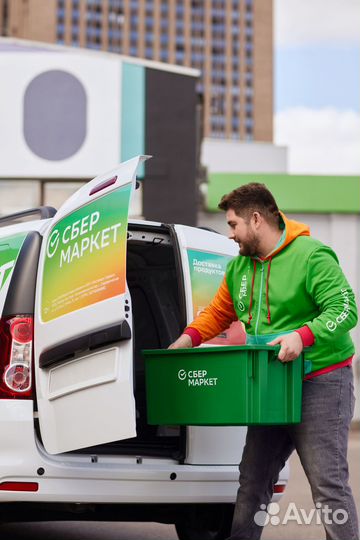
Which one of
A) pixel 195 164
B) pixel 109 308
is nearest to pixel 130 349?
pixel 109 308

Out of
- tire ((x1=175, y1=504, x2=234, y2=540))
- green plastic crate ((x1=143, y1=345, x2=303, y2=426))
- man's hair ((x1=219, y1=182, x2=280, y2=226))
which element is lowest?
tire ((x1=175, y1=504, x2=234, y2=540))

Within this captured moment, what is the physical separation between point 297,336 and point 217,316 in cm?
80

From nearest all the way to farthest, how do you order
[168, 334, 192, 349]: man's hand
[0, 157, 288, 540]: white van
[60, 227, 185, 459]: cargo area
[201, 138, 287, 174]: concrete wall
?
1. [0, 157, 288, 540]: white van
2. [168, 334, 192, 349]: man's hand
3. [60, 227, 185, 459]: cargo area
4. [201, 138, 287, 174]: concrete wall

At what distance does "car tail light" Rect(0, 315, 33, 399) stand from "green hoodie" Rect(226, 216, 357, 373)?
1.03 meters

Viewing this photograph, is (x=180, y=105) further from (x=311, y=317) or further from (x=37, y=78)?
(x=311, y=317)

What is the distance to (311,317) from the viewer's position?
4711mm

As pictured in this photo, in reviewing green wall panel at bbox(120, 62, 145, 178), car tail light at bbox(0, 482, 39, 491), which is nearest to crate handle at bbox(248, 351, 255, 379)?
car tail light at bbox(0, 482, 39, 491)

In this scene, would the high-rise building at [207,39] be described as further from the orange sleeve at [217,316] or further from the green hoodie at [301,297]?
the green hoodie at [301,297]

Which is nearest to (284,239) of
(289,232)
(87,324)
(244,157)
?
(289,232)

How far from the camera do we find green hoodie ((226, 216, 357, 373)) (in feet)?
14.8

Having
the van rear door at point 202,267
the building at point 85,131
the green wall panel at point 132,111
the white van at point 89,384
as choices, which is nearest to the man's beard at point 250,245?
the white van at point 89,384

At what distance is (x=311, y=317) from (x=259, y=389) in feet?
1.44

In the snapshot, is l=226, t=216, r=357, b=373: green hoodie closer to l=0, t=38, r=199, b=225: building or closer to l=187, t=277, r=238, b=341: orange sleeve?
l=187, t=277, r=238, b=341: orange sleeve

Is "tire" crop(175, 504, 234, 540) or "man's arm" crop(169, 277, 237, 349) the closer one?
"man's arm" crop(169, 277, 237, 349)
